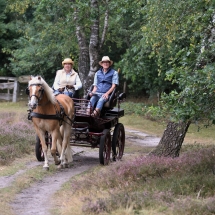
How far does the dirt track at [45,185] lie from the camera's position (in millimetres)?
9077

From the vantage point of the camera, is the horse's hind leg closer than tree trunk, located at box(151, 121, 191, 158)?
No

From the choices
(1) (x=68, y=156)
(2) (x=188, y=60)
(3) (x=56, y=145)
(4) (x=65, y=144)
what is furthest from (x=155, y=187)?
(1) (x=68, y=156)

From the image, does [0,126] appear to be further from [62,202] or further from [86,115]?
[62,202]

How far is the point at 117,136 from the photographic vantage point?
1389 cm

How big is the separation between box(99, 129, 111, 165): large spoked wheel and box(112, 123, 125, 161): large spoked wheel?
31 cm

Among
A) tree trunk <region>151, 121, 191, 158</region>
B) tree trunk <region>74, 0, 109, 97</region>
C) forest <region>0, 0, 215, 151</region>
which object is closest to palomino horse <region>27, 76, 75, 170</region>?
forest <region>0, 0, 215, 151</region>

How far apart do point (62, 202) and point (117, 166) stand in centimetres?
198

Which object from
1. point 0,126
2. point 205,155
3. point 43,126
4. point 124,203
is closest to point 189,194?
point 124,203

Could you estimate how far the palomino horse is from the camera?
39.1 feet

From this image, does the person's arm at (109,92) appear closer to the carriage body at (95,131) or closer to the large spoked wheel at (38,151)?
the carriage body at (95,131)

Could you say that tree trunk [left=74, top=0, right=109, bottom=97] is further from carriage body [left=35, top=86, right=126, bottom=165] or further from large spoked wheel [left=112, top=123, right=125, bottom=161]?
carriage body [left=35, top=86, right=126, bottom=165]

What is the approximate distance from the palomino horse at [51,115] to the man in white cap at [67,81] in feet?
1.90

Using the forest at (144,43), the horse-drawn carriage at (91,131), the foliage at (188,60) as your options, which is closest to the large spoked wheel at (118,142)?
the horse-drawn carriage at (91,131)

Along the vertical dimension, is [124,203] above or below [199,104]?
below
